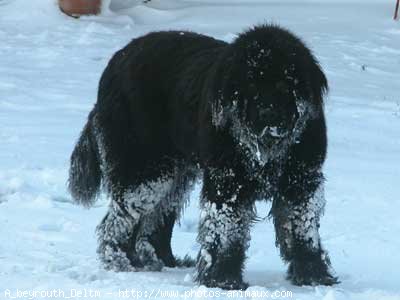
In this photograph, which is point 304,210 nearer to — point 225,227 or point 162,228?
point 225,227

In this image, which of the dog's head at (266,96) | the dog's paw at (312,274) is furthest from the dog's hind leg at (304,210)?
the dog's head at (266,96)

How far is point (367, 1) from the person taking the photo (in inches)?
727

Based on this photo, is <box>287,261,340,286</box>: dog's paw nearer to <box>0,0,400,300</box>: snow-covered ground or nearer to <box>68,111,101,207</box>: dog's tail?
<box>0,0,400,300</box>: snow-covered ground

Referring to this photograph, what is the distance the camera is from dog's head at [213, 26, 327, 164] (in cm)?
508

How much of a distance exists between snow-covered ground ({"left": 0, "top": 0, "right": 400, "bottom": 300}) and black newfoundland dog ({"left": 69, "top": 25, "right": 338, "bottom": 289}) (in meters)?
0.26

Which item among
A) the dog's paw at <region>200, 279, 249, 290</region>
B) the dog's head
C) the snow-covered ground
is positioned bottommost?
the snow-covered ground

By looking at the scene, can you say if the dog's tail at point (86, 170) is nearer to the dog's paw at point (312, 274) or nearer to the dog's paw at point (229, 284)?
the dog's paw at point (229, 284)

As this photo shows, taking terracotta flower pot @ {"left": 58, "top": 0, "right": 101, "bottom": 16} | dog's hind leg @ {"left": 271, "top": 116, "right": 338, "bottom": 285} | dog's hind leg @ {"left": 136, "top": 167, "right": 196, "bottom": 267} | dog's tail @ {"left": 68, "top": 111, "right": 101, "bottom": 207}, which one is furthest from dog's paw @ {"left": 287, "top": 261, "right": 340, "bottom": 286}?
terracotta flower pot @ {"left": 58, "top": 0, "right": 101, "bottom": 16}

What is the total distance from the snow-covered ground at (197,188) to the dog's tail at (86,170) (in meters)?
0.36

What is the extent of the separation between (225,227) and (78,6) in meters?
10.7

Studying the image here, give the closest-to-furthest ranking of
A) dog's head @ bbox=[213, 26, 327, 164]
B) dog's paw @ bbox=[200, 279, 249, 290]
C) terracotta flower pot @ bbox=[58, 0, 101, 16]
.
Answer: dog's head @ bbox=[213, 26, 327, 164] → dog's paw @ bbox=[200, 279, 249, 290] → terracotta flower pot @ bbox=[58, 0, 101, 16]

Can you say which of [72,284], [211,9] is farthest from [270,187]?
[211,9]

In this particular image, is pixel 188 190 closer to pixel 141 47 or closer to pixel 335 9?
pixel 141 47

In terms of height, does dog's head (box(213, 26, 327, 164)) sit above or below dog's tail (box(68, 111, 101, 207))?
above
